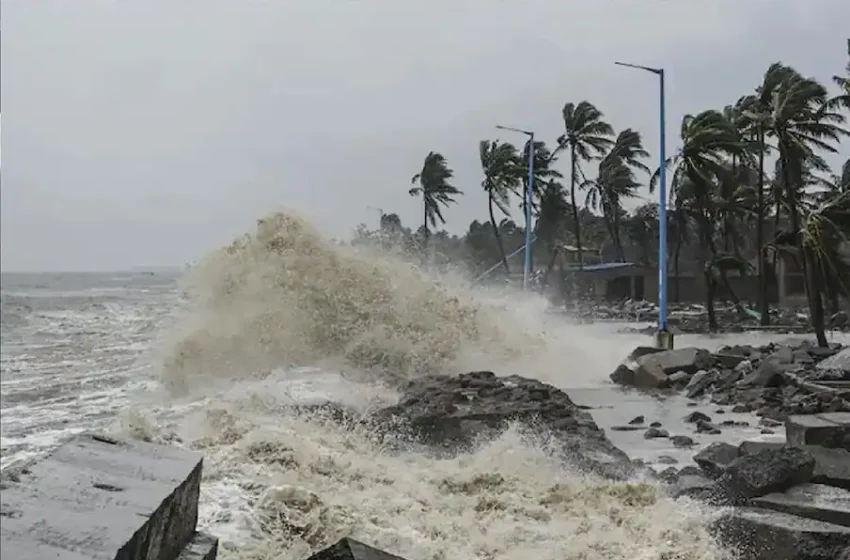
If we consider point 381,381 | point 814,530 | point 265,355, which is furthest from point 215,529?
point 265,355

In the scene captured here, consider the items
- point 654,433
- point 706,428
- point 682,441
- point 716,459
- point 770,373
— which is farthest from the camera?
point 770,373

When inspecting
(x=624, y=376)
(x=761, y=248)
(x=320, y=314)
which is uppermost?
(x=761, y=248)

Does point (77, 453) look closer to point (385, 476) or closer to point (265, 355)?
point (385, 476)

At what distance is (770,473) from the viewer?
315 centimetres

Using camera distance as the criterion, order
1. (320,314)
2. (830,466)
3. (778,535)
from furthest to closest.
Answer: (320,314) < (830,466) < (778,535)

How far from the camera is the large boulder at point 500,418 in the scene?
4.33 meters

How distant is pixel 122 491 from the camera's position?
1480 mm

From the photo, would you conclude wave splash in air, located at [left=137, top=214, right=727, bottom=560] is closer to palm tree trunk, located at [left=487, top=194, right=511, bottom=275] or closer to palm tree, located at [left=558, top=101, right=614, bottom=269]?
palm tree trunk, located at [left=487, top=194, right=511, bottom=275]

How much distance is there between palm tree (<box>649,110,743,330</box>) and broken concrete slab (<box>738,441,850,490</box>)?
2.61 meters

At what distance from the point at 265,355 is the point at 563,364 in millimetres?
2978

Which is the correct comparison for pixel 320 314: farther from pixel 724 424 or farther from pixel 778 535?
pixel 778 535

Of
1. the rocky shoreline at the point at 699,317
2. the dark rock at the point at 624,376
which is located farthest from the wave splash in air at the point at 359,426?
the dark rock at the point at 624,376

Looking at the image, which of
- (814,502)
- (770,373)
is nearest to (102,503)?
(814,502)

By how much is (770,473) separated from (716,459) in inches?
24.9
